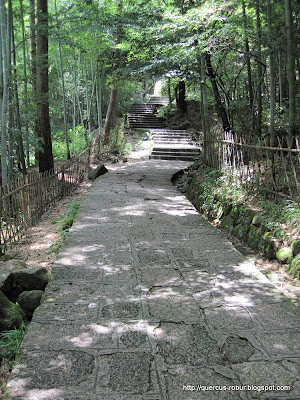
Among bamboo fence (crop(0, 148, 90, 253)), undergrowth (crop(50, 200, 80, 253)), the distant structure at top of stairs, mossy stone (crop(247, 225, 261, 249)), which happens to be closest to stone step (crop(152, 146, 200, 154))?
the distant structure at top of stairs

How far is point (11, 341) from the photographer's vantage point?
8.04ft

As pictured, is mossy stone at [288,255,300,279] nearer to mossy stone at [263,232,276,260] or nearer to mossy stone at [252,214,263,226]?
mossy stone at [263,232,276,260]

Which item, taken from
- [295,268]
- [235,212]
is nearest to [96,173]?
[235,212]

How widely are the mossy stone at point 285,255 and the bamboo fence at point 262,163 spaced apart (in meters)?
0.58

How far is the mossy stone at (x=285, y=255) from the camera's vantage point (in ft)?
12.1

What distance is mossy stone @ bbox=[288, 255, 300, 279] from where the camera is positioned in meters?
3.43

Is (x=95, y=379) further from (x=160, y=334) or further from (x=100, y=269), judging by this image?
(x=100, y=269)

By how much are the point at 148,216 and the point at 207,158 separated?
3442 millimetres

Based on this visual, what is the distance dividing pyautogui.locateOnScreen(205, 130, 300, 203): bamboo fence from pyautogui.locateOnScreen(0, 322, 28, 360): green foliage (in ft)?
10.3

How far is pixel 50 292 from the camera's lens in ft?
9.85

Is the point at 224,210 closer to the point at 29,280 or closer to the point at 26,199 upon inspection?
the point at 26,199

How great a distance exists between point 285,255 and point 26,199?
3803 millimetres

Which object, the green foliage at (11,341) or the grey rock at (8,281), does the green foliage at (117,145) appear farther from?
the green foliage at (11,341)

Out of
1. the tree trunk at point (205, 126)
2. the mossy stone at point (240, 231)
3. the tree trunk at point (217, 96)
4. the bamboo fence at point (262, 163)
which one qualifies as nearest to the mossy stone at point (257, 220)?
the mossy stone at point (240, 231)
